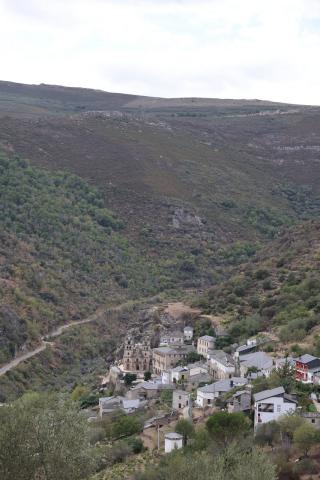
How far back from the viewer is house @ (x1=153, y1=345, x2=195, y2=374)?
146ft

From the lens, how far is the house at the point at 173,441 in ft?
106

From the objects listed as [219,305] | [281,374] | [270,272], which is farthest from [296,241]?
[281,374]

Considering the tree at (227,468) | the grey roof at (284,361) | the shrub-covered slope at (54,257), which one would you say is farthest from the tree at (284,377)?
the shrub-covered slope at (54,257)

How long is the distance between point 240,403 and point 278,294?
63.9 feet

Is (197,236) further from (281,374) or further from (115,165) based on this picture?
(281,374)

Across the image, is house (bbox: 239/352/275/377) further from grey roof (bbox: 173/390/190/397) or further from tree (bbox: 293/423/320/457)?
tree (bbox: 293/423/320/457)

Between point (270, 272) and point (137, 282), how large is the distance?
2360cm

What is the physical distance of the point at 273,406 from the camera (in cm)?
3212

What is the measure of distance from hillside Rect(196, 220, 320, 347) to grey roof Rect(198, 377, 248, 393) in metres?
5.00

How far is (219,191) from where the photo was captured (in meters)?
108

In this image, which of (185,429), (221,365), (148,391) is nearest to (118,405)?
(148,391)

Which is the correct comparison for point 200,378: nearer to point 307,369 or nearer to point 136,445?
point 136,445

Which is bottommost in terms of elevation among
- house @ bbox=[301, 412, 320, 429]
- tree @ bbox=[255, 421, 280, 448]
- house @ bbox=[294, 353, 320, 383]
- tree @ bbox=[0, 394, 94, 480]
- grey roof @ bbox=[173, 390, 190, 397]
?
grey roof @ bbox=[173, 390, 190, 397]

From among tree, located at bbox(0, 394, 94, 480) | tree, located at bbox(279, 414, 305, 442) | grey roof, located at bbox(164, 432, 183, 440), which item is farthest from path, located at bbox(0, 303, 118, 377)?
tree, located at bbox(0, 394, 94, 480)
